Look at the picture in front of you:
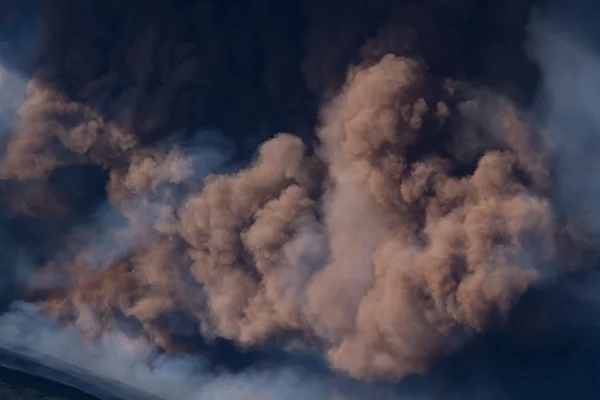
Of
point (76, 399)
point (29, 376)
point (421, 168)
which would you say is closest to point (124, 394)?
point (76, 399)

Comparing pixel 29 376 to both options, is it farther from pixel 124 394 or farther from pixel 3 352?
pixel 124 394

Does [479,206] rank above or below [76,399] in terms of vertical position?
above

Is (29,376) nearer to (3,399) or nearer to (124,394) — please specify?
(3,399)

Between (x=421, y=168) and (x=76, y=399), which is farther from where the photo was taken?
(x=76, y=399)

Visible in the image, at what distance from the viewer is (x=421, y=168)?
17.8m

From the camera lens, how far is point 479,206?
16953mm

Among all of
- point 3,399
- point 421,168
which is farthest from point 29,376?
point 421,168

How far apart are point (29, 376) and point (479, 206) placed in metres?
17.8

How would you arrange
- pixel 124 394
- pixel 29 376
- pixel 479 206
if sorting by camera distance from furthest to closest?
1. pixel 29 376
2. pixel 124 394
3. pixel 479 206

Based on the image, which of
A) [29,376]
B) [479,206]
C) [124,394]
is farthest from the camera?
[29,376]

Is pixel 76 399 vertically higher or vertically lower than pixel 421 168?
lower

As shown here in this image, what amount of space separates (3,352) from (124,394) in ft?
17.5

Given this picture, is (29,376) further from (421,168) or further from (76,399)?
(421,168)

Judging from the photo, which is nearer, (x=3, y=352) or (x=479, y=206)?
(x=479, y=206)
